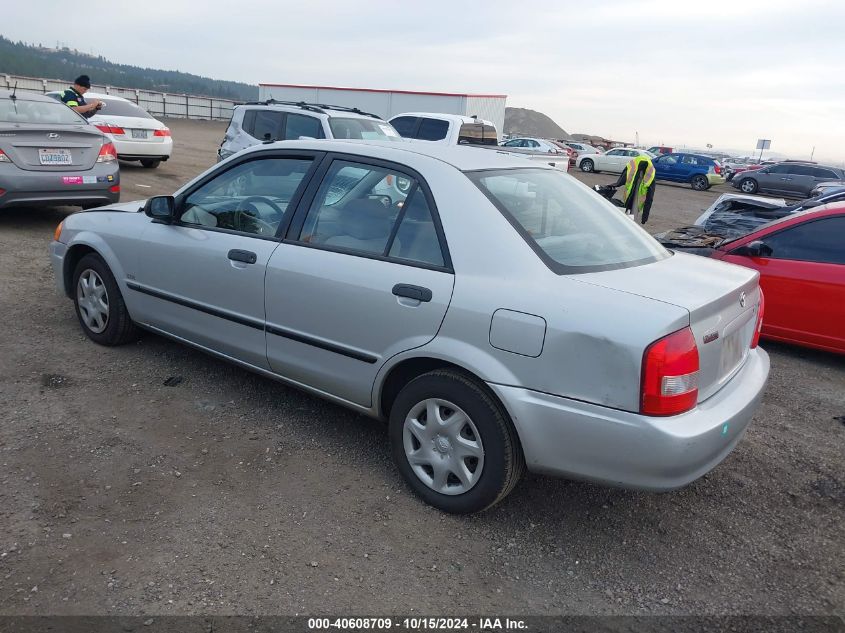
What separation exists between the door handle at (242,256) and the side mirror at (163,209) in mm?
660

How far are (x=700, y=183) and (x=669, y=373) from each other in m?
29.2

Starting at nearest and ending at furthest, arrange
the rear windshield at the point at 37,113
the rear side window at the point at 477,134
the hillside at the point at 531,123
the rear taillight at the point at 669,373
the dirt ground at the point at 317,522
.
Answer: the rear taillight at the point at 669,373 → the dirt ground at the point at 317,522 → the rear windshield at the point at 37,113 → the rear side window at the point at 477,134 → the hillside at the point at 531,123

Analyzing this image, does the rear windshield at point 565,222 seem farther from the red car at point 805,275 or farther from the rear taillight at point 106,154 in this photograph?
the rear taillight at point 106,154

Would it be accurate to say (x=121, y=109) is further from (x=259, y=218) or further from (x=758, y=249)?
(x=758, y=249)

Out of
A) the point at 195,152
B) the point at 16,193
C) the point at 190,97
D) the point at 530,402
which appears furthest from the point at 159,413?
the point at 190,97

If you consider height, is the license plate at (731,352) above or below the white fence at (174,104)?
below

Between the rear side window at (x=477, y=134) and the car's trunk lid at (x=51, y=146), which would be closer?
the car's trunk lid at (x=51, y=146)

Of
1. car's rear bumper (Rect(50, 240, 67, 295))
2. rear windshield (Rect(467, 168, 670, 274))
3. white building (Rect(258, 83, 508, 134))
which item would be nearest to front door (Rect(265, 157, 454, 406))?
rear windshield (Rect(467, 168, 670, 274))

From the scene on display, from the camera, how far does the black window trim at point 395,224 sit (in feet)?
9.95

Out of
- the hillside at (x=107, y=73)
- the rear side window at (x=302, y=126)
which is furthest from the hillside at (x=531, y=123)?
the rear side window at (x=302, y=126)

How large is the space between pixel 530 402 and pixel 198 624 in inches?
59.3

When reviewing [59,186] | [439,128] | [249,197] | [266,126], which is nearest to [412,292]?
[249,197]

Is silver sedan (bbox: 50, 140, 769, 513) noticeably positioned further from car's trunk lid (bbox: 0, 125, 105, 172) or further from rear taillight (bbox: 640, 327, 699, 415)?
car's trunk lid (bbox: 0, 125, 105, 172)

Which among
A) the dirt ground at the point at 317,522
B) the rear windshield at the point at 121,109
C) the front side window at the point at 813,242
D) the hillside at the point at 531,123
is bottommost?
the dirt ground at the point at 317,522
